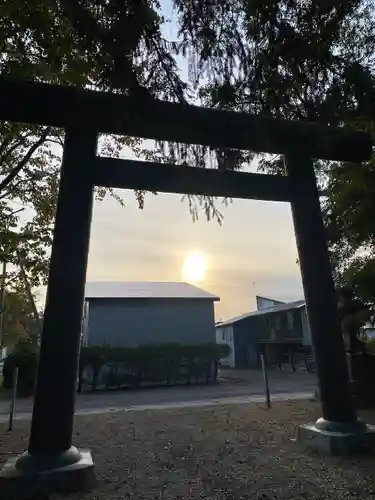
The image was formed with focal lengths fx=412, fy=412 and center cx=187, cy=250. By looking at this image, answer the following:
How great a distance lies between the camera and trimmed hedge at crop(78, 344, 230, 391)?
1462 cm

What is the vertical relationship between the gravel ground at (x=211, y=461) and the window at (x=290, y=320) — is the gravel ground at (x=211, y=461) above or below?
below

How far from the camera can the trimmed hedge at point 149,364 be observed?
14.6 m

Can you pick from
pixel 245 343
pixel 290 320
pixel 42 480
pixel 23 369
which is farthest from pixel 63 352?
pixel 245 343

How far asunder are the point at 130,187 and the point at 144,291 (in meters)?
15.0

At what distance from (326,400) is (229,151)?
10.0 ft

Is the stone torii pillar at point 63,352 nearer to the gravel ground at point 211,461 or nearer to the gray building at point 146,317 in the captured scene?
the gravel ground at point 211,461

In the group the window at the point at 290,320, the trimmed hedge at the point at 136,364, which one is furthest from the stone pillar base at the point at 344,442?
the window at the point at 290,320

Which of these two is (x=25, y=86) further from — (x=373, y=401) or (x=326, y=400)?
(x=373, y=401)

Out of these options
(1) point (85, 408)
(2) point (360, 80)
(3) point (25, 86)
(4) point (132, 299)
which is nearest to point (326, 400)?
(2) point (360, 80)

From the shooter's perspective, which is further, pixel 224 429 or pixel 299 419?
pixel 299 419

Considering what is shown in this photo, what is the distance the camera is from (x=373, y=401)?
8133 millimetres

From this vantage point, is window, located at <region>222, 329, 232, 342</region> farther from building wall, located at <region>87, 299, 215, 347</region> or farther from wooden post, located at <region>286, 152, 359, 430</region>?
wooden post, located at <region>286, 152, 359, 430</region>

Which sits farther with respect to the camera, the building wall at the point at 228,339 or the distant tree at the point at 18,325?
the building wall at the point at 228,339

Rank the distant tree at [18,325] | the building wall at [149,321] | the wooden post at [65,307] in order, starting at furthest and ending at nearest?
1. the distant tree at [18,325]
2. the building wall at [149,321]
3. the wooden post at [65,307]
